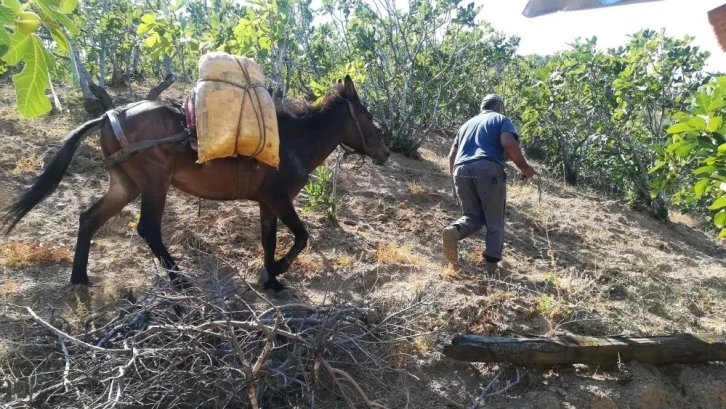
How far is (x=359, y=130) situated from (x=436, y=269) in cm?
161

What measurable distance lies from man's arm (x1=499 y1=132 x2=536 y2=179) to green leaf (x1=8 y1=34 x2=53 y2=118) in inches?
169

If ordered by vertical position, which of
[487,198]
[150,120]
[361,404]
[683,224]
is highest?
[150,120]

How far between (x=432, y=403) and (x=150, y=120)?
3.03 metres

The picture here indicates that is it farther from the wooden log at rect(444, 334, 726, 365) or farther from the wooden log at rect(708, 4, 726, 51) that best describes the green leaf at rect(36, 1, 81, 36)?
the wooden log at rect(444, 334, 726, 365)

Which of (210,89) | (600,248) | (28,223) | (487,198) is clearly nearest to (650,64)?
(600,248)

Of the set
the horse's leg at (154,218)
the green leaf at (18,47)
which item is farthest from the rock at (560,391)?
the green leaf at (18,47)

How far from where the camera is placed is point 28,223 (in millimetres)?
5473

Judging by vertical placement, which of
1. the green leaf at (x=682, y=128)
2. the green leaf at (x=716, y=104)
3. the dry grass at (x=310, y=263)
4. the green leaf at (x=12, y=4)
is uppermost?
the green leaf at (x=12, y=4)

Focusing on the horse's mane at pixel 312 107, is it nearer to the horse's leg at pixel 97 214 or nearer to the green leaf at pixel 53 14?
the horse's leg at pixel 97 214

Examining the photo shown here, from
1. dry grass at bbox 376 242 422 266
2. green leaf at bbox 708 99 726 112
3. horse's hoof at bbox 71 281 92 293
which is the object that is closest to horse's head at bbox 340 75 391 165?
dry grass at bbox 376 242 422 266

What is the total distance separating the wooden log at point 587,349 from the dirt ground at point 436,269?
0.10 metres

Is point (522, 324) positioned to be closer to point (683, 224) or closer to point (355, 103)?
point (355, 103)

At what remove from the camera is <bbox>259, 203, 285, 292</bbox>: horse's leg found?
4734 mm

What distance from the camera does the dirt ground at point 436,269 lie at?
3865 mm
